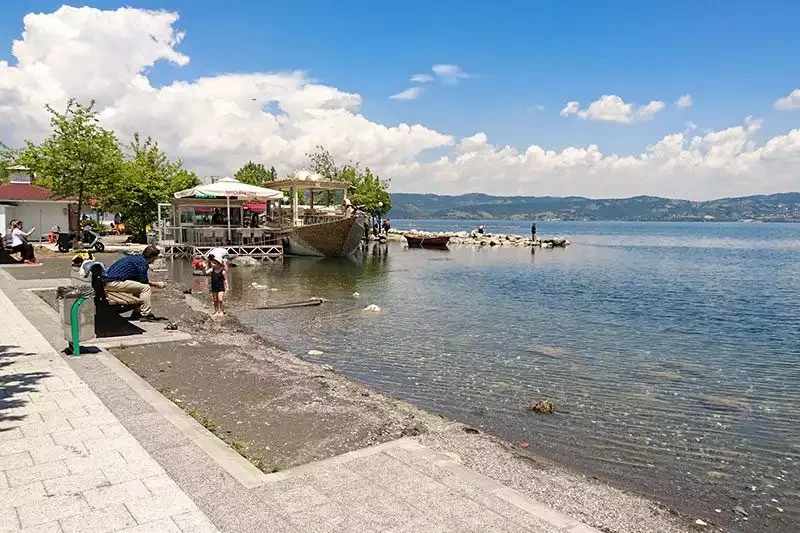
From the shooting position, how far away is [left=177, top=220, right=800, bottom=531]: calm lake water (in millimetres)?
7109

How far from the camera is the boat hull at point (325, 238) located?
36438 mm

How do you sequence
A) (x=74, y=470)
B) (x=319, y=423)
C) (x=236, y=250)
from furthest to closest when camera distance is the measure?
(x=236, y=250) < (x=319, y=423) < (x=74, y=470)

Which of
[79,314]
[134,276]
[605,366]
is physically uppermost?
[134,276]

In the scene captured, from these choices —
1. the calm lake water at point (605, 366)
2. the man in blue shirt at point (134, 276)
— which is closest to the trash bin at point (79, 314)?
the man in blue shirt at point (134, 276)

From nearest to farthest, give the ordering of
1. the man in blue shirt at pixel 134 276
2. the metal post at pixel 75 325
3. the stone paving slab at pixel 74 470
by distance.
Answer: the stone paving slab at pixel 74 470 < the metal post at pixel 75 325 < the man in blue shirt at pixel 134 276

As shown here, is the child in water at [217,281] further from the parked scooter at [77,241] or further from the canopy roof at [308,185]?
the canopy roof at [308,185]

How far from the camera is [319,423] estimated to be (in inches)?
285

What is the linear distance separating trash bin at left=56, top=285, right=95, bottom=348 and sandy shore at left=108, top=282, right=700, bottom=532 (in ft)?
2.13

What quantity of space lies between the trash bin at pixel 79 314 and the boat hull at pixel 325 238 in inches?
1049

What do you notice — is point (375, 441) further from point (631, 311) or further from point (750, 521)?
point (631, 311)

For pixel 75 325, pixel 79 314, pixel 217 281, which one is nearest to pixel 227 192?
pixel 217 281

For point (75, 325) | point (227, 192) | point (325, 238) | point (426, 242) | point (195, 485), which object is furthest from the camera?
point (426, 242)

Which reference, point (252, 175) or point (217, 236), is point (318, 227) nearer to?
point (217, 236)

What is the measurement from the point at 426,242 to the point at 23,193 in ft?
115
